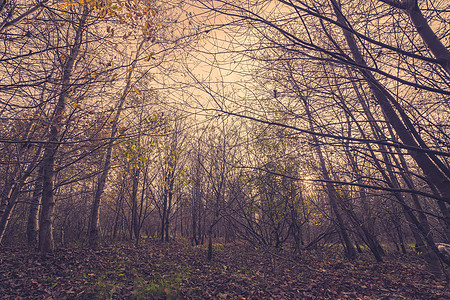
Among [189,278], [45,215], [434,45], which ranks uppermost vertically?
[434,45]

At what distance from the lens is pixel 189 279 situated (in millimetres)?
5594

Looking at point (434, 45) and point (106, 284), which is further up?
point (434, 45)

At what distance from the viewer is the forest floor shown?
4277 millimetres

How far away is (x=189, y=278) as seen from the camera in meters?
5.66

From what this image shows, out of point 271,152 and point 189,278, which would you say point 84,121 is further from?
point 271,152

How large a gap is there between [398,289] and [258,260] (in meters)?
4.26

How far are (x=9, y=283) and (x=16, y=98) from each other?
398 centimetres

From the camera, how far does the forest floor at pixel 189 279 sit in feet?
14.0

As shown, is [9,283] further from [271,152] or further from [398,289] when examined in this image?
[398,289]

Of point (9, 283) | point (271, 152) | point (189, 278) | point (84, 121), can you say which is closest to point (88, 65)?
point (84, 121)

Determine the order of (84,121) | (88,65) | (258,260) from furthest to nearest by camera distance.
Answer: (258,260)
(84,121)
(88,65)

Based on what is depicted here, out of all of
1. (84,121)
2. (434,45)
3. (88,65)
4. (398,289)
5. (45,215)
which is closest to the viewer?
→ (434,45)

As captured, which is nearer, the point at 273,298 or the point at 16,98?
the point at 16,98

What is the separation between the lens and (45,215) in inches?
243
